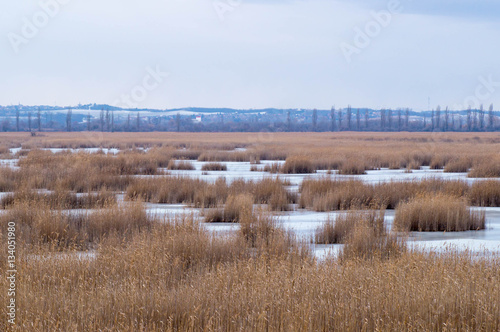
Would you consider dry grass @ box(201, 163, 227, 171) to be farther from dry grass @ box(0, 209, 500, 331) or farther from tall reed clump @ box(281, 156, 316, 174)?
dry grass @ box(0, 209, 500, 331)

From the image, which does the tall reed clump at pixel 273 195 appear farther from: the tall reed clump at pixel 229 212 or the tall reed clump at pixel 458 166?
the tall reed clump at pixel 458 166

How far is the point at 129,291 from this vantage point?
5.71 metres

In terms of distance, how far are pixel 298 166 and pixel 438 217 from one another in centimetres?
1657

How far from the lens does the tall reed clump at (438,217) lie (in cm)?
1178

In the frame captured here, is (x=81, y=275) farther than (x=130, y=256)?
No

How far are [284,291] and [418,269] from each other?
1912mm

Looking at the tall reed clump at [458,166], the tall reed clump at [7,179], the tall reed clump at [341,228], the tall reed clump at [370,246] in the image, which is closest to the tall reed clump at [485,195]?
the tall reed clump at [341,228]

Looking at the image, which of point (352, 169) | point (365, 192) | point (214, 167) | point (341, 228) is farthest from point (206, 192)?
point (214, 167)

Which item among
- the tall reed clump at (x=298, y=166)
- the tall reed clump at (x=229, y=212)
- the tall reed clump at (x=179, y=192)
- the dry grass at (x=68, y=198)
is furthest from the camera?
the tall reed clump at (x=298, y=166)

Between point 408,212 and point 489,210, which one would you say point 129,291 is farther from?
point 489,210

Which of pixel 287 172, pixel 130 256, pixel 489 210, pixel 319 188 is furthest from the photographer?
pixel 287 172

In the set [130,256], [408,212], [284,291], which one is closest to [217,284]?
[284,291]

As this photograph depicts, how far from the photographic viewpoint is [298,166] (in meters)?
28.5

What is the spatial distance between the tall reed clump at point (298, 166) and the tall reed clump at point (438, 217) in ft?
51.4
